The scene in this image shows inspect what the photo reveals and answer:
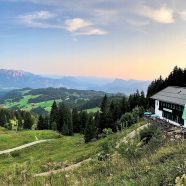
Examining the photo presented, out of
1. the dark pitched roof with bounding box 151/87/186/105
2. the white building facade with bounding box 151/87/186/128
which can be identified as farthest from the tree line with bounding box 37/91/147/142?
the white building facade with bounding box 151/87/186/128

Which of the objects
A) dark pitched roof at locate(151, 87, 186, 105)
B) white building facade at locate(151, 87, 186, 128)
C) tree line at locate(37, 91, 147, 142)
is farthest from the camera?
tree line at locate(37, 91, 147, 142)

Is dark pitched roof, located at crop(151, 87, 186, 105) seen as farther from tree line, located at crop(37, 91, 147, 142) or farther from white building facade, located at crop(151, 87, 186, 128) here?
tree line, located at crop(37, 91, 147, 142)

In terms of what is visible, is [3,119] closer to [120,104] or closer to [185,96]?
[120,104]

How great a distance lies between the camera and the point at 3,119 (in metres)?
193

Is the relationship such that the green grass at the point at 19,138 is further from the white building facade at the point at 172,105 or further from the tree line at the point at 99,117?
the white building facade at the point at 172,105

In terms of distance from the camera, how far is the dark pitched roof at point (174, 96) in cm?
6114

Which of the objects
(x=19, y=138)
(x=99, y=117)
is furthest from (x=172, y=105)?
(x=99, y=117)

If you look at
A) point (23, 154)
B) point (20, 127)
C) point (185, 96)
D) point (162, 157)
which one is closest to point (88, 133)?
point (23, 154)

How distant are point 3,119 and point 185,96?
484 ft

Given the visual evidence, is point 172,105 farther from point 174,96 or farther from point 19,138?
point 19,138

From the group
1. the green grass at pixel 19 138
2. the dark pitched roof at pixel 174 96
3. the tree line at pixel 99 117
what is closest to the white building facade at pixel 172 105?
the dark pitched roof at pixel 174 96

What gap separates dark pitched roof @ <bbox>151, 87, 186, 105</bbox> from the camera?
61138 mm

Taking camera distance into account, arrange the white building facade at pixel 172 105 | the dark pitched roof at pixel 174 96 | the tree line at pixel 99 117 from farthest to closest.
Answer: the tree line at pixel 99 117 < the dark pitched roof at pixel 174 96 < the white building facade at pixel 172 105

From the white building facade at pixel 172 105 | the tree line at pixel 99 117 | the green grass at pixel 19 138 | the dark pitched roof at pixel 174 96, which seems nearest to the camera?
the white building facade at pixel 172 105
